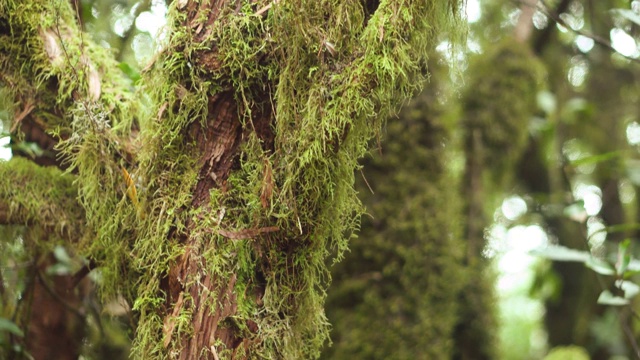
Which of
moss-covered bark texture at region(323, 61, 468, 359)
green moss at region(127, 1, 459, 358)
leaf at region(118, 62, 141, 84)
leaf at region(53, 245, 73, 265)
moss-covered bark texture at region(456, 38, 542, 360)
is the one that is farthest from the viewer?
moss-covered bark texture at region(456, 38, 542, 360)

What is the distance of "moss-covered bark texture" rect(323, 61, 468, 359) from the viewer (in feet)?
8.27

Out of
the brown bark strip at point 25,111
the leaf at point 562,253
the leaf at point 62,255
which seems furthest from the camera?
the leaf at point 62,255

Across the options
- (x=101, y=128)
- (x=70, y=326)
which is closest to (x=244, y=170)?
(x=101, y=128)

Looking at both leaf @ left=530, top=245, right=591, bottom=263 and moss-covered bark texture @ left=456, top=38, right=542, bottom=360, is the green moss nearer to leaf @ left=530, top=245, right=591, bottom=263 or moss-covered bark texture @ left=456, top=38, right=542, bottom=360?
leaf @ left=530, top=245, right=591, bottom=263

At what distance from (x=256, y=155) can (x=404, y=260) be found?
1515 millimetres

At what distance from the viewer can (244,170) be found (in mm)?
1236

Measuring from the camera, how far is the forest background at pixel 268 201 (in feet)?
3.95

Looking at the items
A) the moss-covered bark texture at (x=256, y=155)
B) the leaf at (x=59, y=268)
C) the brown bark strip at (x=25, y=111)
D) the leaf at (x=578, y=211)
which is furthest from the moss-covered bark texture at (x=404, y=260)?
the brown bark strip at (x=25, y=111)

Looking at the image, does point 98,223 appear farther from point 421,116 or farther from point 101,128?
point 421,116

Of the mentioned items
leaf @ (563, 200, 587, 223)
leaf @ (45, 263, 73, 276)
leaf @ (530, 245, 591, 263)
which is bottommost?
leaf @ (563, 200, 587, 223)

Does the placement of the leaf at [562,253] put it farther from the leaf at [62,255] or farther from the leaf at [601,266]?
the leaf at [62,255]

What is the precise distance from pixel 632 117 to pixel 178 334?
16.3 ft

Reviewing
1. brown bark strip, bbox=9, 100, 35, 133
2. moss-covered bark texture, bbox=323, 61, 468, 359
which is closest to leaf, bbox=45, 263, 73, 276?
brown bark strip, bbox=9, 100, 35, 133

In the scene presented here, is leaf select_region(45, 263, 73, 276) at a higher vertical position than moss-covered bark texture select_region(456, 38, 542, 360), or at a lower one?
higher
